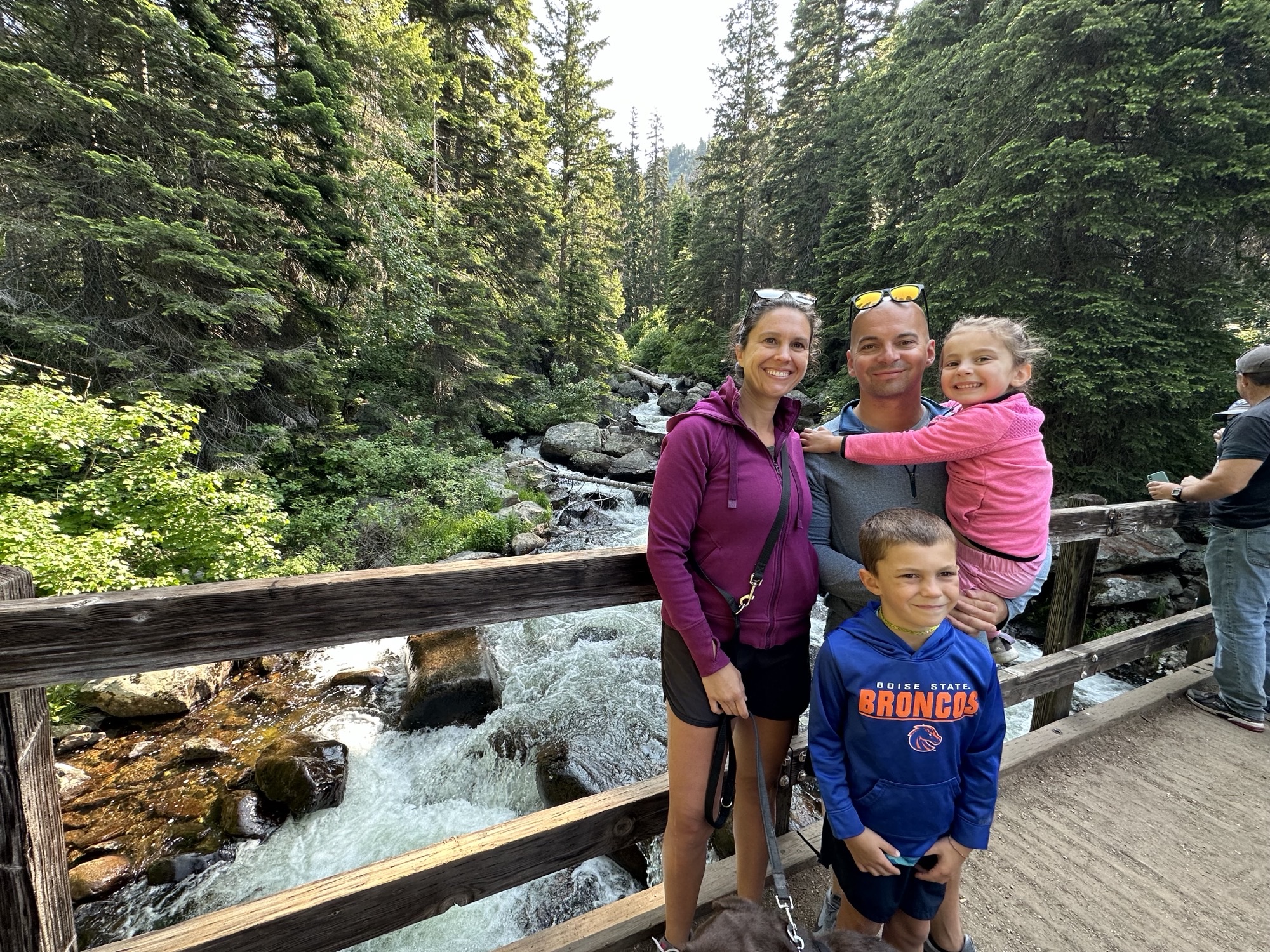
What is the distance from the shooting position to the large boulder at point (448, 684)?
17.9 feet

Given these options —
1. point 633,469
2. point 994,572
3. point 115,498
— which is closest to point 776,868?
point 994,572

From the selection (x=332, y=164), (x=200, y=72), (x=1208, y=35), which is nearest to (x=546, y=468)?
(x=332, y=164)

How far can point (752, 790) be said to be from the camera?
1895 millimetres

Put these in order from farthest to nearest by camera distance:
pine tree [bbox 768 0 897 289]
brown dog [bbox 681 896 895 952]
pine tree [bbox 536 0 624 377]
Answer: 1. pine tree [bbox 768 0 897 289]
2. pine tree [bbox 536 0 624 377]
3. brown dog [bbox 681 896 895 952]

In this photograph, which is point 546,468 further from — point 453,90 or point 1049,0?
point 1049,0

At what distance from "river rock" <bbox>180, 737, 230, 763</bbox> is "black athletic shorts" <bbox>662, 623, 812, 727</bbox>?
205 inches

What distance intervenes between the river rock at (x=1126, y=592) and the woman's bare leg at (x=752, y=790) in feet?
28.2

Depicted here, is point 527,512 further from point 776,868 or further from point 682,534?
point 776,868

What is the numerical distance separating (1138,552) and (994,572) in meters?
9.55

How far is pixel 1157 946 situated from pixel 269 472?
1090 centimetres

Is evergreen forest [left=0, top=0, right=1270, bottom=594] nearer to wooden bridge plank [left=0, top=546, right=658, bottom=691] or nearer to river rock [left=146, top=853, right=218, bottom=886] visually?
river rock [left=146, top=853, right=218, bottom=886]

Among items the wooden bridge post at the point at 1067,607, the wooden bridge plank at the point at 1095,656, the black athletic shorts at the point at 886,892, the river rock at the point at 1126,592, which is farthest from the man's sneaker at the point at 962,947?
the river rock at the point at 1126,592

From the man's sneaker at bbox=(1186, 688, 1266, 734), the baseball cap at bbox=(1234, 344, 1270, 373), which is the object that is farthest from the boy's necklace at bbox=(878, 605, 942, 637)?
the man's sneaker at bbox=(1186, 688, 1266, 734)

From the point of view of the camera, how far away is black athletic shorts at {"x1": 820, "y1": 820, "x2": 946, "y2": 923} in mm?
1624
